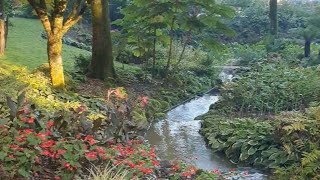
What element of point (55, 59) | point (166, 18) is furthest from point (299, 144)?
point (166, 18)

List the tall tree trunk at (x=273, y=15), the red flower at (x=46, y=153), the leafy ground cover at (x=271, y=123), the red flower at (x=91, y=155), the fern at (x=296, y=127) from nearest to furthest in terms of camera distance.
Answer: the red flower at (x=46, y=153) < the red flower at (x=91, y=155) < the fern at (x=296, y=127) < the leafy ground cover at (x=271, y=123) < the tall tree trunk at (x=273, y=15)

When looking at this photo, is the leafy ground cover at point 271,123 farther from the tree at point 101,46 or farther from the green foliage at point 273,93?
the tree at point 101,46

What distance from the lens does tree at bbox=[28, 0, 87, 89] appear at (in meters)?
9.12

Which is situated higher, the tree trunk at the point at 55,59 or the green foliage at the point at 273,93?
the tree trunk at the point at 55,59

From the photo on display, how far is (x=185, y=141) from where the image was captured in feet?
30.9

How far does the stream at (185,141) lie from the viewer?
316 inches

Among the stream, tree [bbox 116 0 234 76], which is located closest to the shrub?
the stream

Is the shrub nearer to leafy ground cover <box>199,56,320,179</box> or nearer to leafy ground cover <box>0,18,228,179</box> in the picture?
leafy ground cover <box>0,18,228,179</box>

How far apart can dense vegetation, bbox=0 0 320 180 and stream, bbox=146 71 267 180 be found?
25 cm

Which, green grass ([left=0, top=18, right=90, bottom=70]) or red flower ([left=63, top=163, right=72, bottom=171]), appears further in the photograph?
green grass ([left=0, top=18, right=90, bottom=70])

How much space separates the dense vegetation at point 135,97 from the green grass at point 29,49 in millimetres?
70

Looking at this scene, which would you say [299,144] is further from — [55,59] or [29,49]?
[29,49]

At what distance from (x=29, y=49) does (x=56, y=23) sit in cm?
734

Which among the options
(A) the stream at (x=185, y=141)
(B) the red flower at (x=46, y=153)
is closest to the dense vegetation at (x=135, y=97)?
(B) the red flower at (x=46, y=153)
